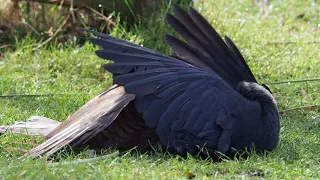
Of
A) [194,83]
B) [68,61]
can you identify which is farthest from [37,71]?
[194,83]

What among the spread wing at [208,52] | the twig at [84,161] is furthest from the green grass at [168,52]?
the spread wing at [208,52]

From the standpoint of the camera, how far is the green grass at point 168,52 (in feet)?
11.9

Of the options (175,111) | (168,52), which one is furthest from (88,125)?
(168,52)

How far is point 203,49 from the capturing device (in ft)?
14.6

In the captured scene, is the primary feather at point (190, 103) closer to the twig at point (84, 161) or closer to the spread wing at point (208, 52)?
the spread wing at point (208, 52)

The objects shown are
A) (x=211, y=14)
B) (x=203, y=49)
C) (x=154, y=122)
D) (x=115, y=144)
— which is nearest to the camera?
(x=154, y=122)

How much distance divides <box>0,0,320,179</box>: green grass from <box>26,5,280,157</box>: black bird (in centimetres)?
11

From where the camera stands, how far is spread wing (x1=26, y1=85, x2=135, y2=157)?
3.90m

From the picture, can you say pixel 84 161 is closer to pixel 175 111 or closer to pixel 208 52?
pixel 175 111

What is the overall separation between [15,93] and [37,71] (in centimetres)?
71

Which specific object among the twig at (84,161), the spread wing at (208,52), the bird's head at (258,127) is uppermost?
the spread wing at (208,52)

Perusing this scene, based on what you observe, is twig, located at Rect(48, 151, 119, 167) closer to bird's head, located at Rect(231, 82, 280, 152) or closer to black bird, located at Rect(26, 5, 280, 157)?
black bird, located at Rect(26, 5, 280, 157)

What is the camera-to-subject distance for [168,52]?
6.49 metres

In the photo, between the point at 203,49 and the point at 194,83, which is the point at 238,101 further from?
the point at 203,49
